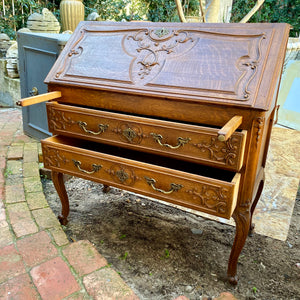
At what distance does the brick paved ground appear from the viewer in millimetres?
1489

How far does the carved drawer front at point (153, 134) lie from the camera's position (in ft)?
4.58

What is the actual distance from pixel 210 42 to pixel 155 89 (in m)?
0.38

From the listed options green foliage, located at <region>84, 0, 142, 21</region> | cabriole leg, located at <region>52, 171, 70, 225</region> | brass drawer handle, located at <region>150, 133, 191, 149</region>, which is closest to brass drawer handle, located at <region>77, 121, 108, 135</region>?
brass drawer handle, located at <region>150, 133, 191, 149</region>

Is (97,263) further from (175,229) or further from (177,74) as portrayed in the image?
(177,74)

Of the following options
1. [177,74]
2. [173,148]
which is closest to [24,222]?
[173,148]

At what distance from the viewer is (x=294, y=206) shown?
8.70ft

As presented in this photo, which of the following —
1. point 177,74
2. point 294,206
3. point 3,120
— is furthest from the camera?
point 3,120

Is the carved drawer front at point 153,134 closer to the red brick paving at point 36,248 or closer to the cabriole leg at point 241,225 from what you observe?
the cabriole leg at point 241,225

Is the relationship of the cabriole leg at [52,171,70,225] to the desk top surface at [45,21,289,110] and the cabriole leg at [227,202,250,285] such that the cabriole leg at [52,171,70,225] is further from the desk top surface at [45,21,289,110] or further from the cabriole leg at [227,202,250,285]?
the cabriole leg at [227,202,250,285]

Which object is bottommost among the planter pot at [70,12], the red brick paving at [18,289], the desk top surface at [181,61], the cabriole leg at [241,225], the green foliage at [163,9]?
the red brick paving at [18,289]

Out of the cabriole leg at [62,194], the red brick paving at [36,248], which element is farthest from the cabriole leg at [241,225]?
the cabriole leg at [62,194]

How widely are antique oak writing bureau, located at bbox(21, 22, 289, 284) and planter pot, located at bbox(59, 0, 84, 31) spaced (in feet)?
19.0

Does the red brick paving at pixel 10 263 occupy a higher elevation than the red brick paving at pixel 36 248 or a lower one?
higher

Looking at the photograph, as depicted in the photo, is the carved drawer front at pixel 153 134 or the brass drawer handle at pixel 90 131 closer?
the carved drawer front at pixel 153 134
